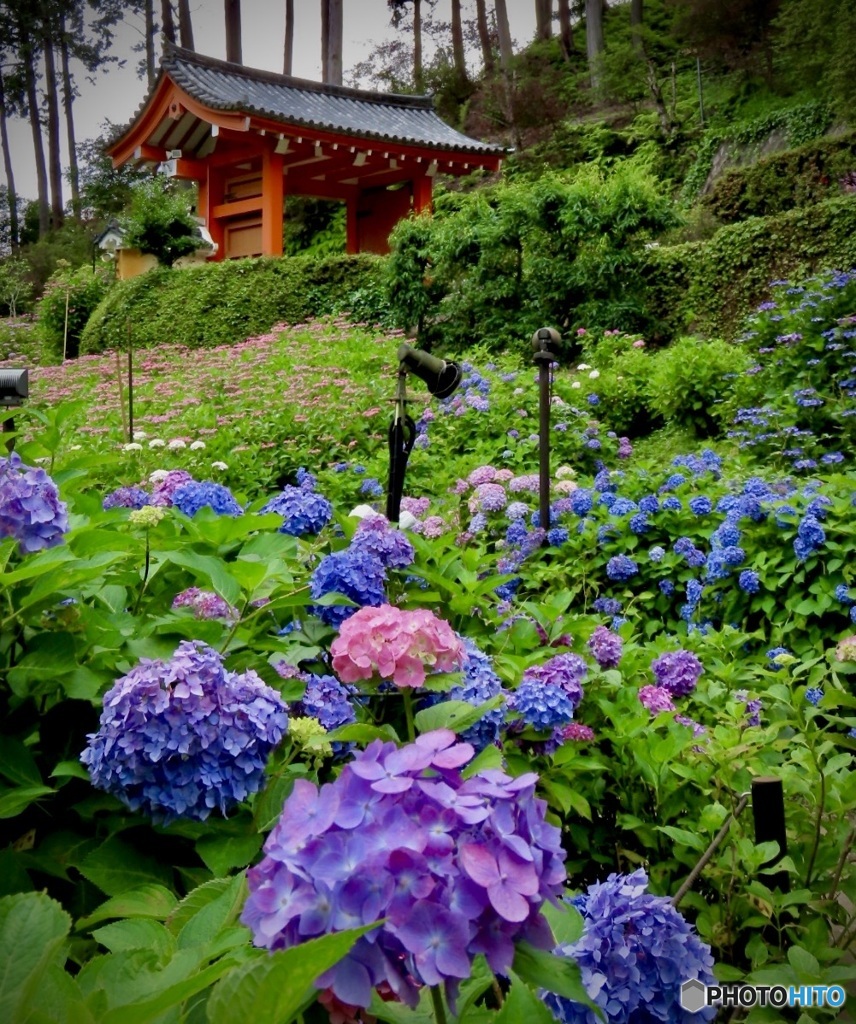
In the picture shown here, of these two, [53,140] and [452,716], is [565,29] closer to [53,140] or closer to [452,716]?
[53,140]

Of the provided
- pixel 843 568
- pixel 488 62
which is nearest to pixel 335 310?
pixel 843 568

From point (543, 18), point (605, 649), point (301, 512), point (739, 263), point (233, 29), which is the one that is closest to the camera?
point (301, 512)

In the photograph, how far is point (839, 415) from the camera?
5109 millimetres

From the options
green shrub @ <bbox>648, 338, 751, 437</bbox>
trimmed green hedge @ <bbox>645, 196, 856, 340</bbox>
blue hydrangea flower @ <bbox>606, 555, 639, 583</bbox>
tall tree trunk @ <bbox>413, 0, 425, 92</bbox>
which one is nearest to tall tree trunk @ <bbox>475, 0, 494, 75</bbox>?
tall tree trunk @ <bbox>413, 0, 425, 92</bbox>

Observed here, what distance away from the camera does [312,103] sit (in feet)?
53.4

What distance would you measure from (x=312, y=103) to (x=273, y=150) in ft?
9.79

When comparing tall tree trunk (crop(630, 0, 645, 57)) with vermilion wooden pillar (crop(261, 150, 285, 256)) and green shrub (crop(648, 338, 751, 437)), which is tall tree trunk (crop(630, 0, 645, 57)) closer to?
vermilion wooden pillar (crop(261, 150, 285, 256))

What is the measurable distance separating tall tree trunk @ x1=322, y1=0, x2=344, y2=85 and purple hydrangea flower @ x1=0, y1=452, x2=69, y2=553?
23.0 meters

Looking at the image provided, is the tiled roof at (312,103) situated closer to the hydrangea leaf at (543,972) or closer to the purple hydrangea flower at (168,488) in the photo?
the purple hydrangea flower at (168,488)

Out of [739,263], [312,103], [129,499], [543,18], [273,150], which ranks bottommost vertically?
[129,499]

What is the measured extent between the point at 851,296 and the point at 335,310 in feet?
23.3

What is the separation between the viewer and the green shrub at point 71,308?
14.0 meters

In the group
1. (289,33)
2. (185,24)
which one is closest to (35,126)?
(185,24)

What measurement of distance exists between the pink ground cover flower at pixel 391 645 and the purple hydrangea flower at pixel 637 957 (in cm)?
40
